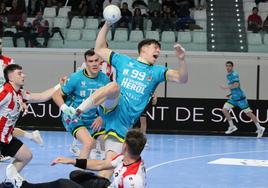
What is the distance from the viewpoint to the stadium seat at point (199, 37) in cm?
1978

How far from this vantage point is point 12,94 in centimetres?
→ 878

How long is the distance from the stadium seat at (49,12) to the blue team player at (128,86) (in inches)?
520

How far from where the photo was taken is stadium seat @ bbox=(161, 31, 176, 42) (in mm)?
19828

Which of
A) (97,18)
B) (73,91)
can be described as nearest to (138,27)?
(97,18)

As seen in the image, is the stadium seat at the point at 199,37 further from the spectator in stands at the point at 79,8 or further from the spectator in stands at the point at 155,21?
the spectator in stands at the point at 79,8

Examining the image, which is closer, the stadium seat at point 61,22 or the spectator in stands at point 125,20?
the spectator in stands at point 125,20

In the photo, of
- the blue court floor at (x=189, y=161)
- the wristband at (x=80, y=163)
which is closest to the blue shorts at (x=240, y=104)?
the blue court floor at (x=189, y=161)

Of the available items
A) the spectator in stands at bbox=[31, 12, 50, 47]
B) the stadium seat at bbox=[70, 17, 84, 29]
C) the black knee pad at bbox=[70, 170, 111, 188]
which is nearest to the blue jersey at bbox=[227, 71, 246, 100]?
the stadium seat at bbox=[70, 17, 84, 29]

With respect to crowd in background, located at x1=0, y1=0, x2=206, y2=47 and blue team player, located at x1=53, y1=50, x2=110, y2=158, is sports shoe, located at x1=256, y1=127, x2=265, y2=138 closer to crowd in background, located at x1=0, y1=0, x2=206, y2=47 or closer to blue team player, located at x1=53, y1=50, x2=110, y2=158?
crowd in background, located at x1=0, y1=0, x2=206, y2=47

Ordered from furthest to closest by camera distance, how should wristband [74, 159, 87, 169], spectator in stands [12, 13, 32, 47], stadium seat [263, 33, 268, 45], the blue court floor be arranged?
stadium seat [263, 33, 268, 45] → spectator in stands [12, 13, 32, 47] → the blue court floor → wristband [74, 159, 87, 169]

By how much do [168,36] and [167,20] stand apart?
25.0 inches

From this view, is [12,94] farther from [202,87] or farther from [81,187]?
[202,87]

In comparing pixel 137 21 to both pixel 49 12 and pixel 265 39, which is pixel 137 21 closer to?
pixel 49 12

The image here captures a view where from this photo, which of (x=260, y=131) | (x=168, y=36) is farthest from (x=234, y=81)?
(x=168, y=36)
